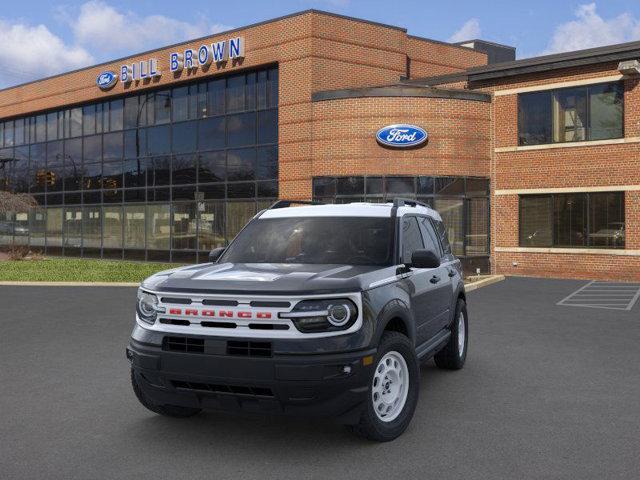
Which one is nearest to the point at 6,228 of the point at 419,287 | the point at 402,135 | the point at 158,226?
the point at 158,226

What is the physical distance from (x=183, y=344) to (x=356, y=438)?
1.61 m

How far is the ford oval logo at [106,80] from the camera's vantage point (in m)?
30.7

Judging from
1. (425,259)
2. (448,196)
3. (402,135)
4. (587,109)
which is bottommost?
(425,259)

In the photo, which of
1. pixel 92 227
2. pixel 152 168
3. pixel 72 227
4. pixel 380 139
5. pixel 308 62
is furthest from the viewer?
pixel 72 227

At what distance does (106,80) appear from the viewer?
3086cm

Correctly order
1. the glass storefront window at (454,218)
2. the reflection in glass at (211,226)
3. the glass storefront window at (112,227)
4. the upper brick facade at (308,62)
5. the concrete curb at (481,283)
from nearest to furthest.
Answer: the concrete curb at (481,283) → the glass storefront window at (454,218) → the upper brick facade at (308,62) → the reflection in glass at (211,226) → the glass storefront window at (112,227)

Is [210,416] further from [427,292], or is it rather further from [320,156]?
[320,156]

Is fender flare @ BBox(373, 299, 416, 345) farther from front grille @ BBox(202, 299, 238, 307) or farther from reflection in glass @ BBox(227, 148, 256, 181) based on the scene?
reflection in glass @ BBox(227, 148, 256, 181)

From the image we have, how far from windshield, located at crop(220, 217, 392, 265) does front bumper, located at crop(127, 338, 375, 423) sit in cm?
135

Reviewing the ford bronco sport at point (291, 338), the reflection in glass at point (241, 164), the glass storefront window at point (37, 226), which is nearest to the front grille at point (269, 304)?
the ford bronco sport at point (291, 338)

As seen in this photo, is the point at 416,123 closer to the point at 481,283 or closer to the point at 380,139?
the point at 380,139

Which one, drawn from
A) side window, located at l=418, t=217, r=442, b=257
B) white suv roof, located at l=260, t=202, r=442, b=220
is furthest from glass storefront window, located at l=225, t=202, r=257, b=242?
white suv roof, located at l=260, t=202, r=442, b=220

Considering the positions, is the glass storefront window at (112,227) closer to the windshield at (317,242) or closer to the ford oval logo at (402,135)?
the ford oval logo at (402,135)

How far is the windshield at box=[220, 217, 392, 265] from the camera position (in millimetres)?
5969
